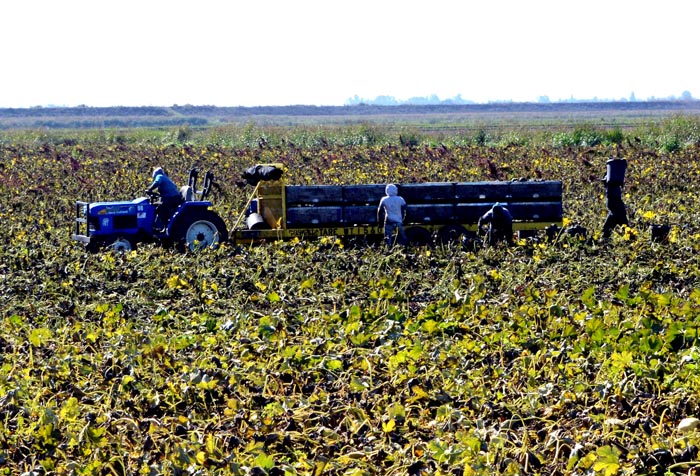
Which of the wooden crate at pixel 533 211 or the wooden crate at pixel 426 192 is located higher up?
the wooden crate at pixel 426 192

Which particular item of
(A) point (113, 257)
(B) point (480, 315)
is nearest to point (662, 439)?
(B) point (480, 315)

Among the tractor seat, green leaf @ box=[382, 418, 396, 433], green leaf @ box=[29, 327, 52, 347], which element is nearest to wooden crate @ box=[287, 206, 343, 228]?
the tractor seat

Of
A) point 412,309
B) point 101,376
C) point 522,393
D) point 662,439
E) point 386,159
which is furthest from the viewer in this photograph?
point 386,159

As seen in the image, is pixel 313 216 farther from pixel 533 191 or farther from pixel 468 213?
pixel 533 191

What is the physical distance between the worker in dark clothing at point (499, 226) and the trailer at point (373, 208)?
61 centimetres

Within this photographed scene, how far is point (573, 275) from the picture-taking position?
12.4 m

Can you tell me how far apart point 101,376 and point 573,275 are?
6544 millimetres

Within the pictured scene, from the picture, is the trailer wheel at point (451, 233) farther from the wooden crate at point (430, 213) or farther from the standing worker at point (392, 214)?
the standing worker at point (392, 214)

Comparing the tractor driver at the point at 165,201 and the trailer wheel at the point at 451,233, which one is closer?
the tractor driver at the point at 165,201

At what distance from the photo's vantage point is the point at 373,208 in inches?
626

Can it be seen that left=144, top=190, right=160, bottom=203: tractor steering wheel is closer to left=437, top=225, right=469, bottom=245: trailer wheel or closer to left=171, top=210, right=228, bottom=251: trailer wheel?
left=171, top=210, right=228, bottom=251: trailer wheel

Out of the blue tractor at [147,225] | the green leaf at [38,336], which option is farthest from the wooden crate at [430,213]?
the green leaf at [38,336]

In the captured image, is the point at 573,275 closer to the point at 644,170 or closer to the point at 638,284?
the point at 638,284

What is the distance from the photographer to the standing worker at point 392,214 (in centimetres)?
1525
